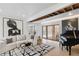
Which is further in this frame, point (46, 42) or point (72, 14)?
point (46, 42)

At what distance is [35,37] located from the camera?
277 cm

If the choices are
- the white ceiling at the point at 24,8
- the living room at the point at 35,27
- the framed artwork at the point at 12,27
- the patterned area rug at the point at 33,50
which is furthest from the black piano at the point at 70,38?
the framed artwork at the point at 12,27

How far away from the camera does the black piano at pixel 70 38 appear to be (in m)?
2.72

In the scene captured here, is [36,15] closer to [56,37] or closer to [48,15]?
[48,15]

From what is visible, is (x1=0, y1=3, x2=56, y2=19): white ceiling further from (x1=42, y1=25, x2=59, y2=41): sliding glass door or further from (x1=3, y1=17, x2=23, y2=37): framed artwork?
(x1=42, y1=25, x2=59, y2=41): sliding glass door

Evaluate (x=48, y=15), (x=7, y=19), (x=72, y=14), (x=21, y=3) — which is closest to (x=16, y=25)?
(x=7, y=19)

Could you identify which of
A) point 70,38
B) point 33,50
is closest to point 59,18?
point 70,38

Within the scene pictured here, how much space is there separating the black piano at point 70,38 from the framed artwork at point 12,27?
0.93 metres

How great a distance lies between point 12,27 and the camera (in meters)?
2.78

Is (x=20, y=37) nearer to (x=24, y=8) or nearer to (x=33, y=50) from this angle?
Answer: (x=33, y=50)

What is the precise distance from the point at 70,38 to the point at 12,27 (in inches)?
50.6

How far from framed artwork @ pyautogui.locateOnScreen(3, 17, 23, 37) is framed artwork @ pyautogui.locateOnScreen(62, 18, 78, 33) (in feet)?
3.00

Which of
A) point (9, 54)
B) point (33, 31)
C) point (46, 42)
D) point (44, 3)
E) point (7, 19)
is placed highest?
point (44, 3)

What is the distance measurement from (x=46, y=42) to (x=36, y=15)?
0.64m
